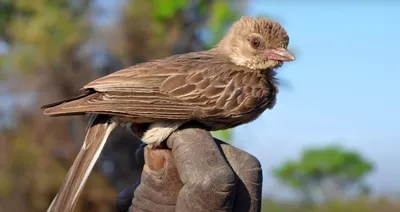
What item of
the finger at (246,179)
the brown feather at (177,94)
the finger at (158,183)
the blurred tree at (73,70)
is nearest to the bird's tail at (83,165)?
the brown feather at (177,94)

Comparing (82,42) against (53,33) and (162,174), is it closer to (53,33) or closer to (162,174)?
(53,33)

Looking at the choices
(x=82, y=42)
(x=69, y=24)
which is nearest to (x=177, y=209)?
(x=82, y=42)

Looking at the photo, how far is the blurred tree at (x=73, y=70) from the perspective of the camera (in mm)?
14961

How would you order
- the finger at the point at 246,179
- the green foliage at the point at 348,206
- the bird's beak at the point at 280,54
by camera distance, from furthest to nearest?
the green foliage at the point at 348,206, the bird's beak at the point at 280,54, the finger at the point at 246,179

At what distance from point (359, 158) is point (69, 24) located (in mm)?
14932

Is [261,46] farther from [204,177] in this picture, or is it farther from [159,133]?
[204,177]

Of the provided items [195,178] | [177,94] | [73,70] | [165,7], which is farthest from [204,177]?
[165,7]

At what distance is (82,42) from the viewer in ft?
53.7

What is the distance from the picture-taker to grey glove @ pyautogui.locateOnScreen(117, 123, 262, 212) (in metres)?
3.93

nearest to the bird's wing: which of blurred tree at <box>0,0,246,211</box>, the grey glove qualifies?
the grey glove

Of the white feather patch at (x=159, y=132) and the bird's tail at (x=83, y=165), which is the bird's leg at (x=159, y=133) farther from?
the bird's tail at (x=83, y=165)

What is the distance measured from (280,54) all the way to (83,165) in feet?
5.35

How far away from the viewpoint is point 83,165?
4336 millimetres

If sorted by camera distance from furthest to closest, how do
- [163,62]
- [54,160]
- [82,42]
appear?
[82,42]
[54,160]
[163,62]
